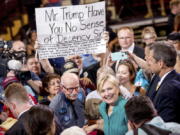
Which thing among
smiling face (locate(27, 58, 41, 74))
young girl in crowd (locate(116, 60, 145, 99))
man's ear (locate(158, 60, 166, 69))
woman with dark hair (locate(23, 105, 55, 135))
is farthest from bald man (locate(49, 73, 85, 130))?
smiling face (locate(27, 58, 41, 74))

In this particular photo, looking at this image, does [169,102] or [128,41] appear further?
[128,41]

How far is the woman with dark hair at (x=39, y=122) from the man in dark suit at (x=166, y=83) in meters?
1.15

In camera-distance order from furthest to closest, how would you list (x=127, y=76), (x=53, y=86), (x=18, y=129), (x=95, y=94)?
(x=53, y=86), (x=127, y=76), (x=95, y=94), (x=18, y=129)

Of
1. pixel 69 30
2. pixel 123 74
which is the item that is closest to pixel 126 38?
pixel 69 30

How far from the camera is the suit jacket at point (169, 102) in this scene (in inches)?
188

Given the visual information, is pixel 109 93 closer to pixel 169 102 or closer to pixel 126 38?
pixel 169 102

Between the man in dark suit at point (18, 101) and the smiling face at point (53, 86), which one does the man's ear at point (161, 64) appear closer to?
the man in dark suit at point (18, 101)

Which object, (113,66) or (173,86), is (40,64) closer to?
(113,66)

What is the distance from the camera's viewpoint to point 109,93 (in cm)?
520

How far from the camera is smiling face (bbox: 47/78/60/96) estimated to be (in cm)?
655

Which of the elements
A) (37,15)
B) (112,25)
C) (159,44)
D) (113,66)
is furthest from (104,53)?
(112,25)

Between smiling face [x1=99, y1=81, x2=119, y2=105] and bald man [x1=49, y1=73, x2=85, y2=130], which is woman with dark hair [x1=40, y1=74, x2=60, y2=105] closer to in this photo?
bald man [x1=49, y1=73, x2=85, y2=130]

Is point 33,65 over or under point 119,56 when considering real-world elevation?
under

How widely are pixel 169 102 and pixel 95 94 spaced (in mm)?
1480
